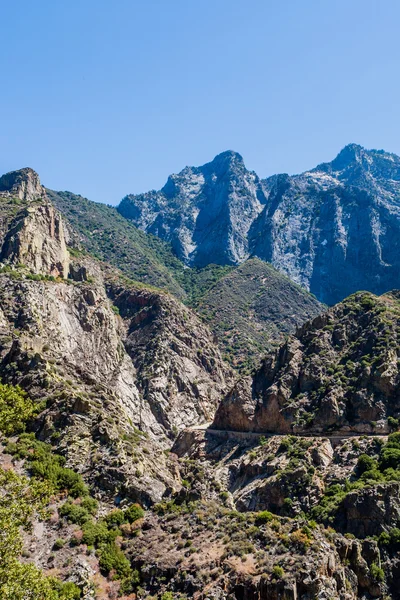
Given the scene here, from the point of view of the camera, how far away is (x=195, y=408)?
108000 mm

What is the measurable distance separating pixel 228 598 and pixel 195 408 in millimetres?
75694

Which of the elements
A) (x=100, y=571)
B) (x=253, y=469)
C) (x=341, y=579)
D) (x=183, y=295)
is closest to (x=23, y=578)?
(x=100, y=571)

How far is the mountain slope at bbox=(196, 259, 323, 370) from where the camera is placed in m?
146

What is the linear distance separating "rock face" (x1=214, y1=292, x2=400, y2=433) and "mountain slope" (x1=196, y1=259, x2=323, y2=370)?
152 ft

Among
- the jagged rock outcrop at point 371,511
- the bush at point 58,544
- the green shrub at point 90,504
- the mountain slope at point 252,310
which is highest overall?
the mountain slope at point 252,310

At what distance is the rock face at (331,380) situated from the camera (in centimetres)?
7319

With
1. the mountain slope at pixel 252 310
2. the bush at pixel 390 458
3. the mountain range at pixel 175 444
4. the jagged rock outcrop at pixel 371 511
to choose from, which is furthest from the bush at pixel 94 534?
the mountain slope at pixel 252 310

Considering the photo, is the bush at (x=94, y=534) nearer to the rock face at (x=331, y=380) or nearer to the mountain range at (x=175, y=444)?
the mountain range at (x=175, y=444)

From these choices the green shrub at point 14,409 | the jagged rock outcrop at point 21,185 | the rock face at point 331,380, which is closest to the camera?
the green shrub at point 14,409

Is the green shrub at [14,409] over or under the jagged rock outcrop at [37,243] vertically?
under

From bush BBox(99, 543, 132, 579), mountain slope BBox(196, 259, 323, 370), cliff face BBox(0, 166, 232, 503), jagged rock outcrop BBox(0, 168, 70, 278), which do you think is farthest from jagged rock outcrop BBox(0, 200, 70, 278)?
bush BBox(99, 543, 132, 579)

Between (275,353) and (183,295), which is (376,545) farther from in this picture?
(183,295)

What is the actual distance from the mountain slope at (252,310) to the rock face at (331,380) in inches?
1826

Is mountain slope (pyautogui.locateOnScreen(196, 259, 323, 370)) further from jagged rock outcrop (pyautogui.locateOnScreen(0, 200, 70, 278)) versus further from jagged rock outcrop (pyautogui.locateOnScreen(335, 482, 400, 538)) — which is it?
jagged rock outcrop (pyautogui.locateOnScreen(335, 482, 400, 538))
